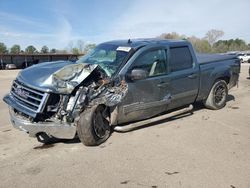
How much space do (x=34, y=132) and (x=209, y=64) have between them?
4586mm

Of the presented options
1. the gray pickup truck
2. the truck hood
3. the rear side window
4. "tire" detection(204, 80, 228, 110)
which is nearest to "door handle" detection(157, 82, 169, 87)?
the gray pickup truck

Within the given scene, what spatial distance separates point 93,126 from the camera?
4727mm

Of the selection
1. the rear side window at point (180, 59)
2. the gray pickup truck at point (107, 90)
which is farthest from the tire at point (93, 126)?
the rear side window at point (180, 59)

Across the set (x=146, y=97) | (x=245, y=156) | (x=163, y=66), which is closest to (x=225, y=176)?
(x=245, y=156)

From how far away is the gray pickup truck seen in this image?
4551 mm

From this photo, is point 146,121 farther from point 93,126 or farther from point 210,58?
point 210,58

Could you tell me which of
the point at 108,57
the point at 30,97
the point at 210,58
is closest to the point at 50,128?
the point at 30,97

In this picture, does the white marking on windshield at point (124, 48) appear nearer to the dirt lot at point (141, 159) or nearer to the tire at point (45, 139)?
the dirt lot at point (141, 159)

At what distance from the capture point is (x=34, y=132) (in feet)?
14.9

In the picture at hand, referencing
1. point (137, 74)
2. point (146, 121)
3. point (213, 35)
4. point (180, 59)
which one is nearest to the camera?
point (137, 74)

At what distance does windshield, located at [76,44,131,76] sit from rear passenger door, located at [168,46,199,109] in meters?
1.14

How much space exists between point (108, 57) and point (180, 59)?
5.60 feet

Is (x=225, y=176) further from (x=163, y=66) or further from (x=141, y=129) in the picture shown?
(x=163, y=66)

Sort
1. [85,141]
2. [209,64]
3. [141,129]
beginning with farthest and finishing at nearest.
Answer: [209,64] < [141,129] < [85,141]
